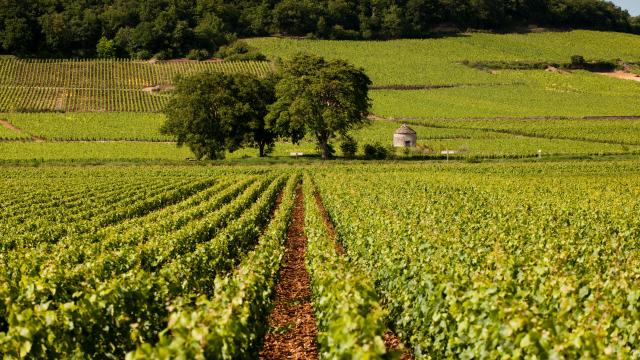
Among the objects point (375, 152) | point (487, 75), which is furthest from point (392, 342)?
point (487, 75)

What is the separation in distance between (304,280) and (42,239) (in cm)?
846

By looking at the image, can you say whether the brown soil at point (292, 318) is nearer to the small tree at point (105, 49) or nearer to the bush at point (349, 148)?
the bush at point (349, 148)

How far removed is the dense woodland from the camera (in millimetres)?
122625

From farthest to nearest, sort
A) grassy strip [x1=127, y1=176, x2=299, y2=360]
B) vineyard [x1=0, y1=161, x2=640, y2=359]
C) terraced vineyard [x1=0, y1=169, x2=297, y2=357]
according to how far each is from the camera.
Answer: terraced vineyard [x1=0, y1=169, x2=297, y2=357] < vineyard [x1=0, y1=161, x2=640, y2=359] < grassy strip [x1=127, y1=176, x2=299, y2=360]

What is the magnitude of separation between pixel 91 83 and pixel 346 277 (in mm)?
104772

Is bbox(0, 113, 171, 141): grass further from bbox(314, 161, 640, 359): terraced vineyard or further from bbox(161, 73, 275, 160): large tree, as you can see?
bbox(314, 161, 640, 359): terraced vineyard

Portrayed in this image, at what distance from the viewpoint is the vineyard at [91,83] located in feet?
314

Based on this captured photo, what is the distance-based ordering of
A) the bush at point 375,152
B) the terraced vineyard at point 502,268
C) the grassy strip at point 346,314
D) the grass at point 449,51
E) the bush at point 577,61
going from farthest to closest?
the bush at point 577,61
the grass at point 449,51
the bush at point 375,152
the terraced vineyard at point 502,268
the grassy strip at point 346,314

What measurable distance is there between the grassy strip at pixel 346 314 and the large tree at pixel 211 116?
4829 centimetres

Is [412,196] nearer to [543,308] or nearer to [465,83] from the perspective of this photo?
[543,308]

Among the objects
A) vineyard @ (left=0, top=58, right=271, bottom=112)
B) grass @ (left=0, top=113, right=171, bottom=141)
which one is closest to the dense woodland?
vineyard @ (left=0, top=58, right=271, bottom=112)

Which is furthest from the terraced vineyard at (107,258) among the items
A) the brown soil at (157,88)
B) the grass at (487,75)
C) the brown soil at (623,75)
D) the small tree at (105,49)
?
the brown soil at (623,75)

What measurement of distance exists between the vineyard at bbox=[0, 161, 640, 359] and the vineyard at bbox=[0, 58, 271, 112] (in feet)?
Answer: 220

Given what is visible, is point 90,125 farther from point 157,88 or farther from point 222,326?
point 222,326
